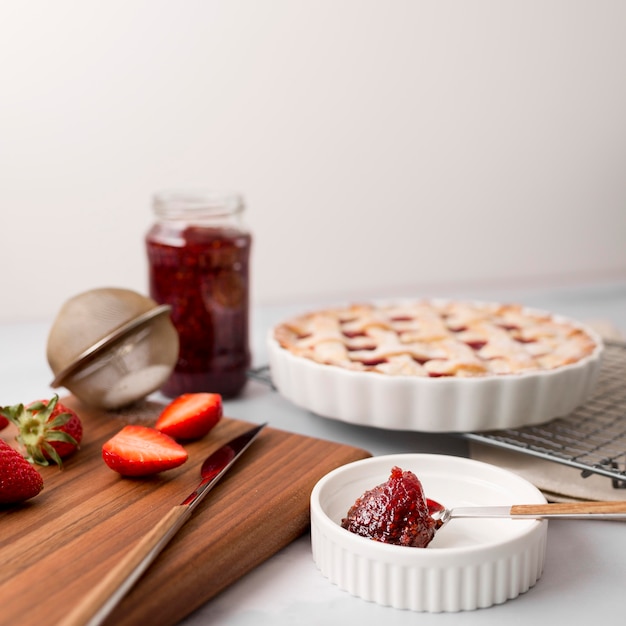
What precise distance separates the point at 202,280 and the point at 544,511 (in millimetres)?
735

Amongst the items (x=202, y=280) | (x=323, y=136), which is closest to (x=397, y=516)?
(x=202, y=280)

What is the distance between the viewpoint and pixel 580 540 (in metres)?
0.93

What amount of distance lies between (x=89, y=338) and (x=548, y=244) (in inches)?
66.9

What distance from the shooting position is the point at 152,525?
0.85 meters

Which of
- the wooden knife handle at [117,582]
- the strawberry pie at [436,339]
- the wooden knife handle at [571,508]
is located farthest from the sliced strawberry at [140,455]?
the wooden knife handle at [571,508]

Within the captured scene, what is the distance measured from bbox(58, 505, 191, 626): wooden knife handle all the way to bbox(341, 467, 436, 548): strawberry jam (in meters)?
0.19

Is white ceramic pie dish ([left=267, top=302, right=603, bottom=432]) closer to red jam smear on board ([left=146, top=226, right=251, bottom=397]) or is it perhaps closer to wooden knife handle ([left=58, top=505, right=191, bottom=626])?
red jam smear on board ([left=146, top=226, right=251, bottom=397])

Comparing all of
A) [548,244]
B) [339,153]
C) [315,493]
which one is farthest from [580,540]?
[548,244]

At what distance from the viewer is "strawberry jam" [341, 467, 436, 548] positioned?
792 mm

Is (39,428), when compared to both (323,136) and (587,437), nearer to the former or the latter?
(587,437)

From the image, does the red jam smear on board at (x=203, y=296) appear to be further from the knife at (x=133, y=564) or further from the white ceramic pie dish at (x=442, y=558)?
the white ceramic pie dish at (x=442, y=558)

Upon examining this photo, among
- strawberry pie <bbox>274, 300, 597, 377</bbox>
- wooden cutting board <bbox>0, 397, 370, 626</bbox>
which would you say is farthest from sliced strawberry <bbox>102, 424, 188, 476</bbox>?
strawberry pie <bbox>274, 300, 597, 377</bbox>

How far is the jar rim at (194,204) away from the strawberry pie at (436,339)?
0.74 feet

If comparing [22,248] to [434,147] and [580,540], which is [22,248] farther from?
[580,540]
